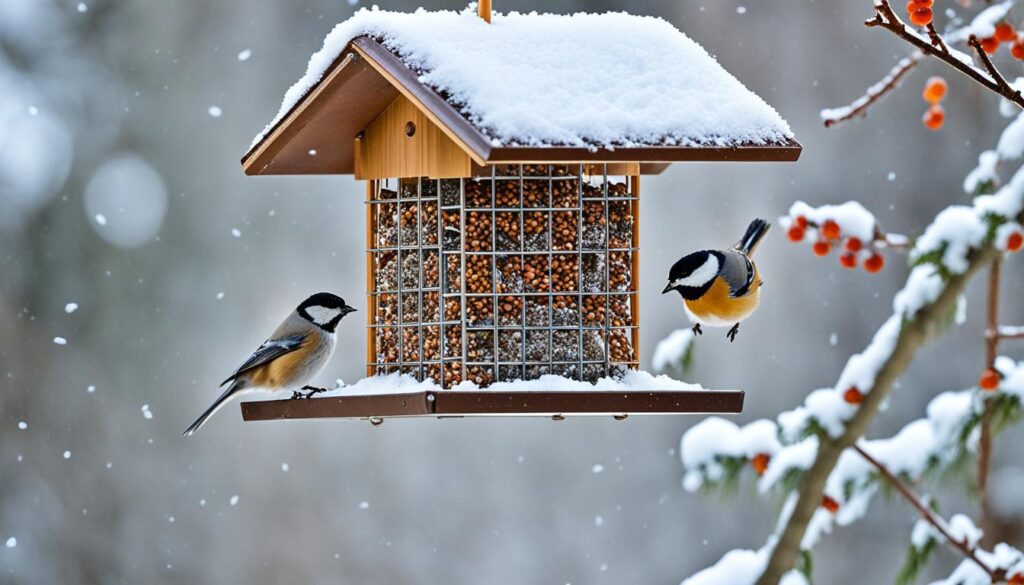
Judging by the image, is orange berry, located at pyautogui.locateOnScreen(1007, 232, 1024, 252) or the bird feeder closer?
orange berry, located at pyautogui.locateOnScreen(1007, 232, 1024, 252)

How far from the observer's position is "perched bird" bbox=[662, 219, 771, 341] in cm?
621

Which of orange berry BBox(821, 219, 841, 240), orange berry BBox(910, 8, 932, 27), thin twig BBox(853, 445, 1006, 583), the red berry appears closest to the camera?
orange berry BBox(910, 8, 932, 27)

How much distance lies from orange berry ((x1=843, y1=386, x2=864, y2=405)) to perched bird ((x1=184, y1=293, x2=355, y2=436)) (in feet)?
6.60

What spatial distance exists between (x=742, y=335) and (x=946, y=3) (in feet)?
9.74

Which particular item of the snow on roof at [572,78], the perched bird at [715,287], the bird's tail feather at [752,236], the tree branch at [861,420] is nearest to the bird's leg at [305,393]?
the snow on roof at [572,78]

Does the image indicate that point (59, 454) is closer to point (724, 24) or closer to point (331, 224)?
point (331, 224)

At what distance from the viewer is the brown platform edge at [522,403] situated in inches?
208

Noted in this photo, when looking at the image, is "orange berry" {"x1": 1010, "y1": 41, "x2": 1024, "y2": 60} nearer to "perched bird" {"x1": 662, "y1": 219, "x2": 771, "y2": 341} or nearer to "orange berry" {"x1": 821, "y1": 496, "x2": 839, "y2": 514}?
"orange berry" {"x1": 821, "y1": 496, "x2": 839, "y2": 514}

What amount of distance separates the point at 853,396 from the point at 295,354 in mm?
2147

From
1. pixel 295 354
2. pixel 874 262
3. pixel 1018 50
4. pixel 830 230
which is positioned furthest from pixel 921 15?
pixel 295 354

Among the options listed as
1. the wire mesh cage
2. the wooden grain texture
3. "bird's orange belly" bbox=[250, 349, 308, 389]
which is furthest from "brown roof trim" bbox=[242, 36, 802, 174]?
"bird's orange belly" bbox=[250, 349, 308, 389]

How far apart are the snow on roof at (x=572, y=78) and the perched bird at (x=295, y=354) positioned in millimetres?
877

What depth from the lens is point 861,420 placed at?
194 inches

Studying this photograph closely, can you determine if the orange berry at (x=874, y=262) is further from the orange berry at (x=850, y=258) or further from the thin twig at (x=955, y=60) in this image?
the thin twig at (x=955, y=60)
